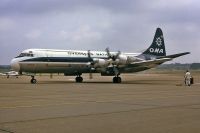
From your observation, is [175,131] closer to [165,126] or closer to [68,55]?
[165,126]

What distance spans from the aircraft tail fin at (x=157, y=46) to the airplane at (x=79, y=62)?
2136 mm

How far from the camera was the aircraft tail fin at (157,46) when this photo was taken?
46572 millimetres

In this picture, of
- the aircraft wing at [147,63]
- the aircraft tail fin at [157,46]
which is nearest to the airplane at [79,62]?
the aircraft wing at [147,63]

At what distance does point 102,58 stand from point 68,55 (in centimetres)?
428

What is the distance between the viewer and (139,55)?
1767 inches

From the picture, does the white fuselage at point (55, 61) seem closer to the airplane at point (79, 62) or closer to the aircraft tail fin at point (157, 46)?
the airplane at point (79, 62)

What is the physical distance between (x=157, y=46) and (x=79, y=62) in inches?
475

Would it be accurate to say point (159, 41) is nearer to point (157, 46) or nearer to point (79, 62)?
point (157, 46)

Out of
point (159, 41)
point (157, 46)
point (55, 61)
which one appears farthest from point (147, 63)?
point (55, 61)

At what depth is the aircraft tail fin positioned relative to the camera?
46572mm

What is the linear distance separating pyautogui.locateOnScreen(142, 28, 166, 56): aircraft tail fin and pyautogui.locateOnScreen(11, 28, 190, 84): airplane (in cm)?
214

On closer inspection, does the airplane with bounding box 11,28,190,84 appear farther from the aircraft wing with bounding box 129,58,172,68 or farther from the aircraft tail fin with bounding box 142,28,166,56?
the aircraft tail fin with bounding box 142,28,166,56

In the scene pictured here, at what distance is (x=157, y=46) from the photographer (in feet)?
155

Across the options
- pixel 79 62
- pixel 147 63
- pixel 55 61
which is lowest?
pixel 147 63
